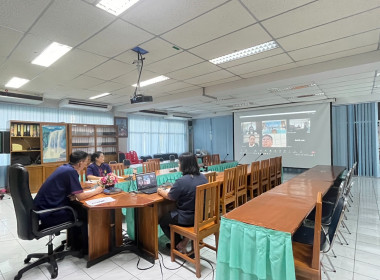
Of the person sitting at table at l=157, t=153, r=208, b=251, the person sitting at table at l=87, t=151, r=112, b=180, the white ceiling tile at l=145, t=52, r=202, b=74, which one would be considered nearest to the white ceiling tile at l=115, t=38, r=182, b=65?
the white ceiling tile at l=145, t=52, r=202, b=74

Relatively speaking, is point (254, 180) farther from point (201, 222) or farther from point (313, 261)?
point (313, 261)

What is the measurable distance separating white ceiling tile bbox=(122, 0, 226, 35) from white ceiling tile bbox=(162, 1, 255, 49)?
0.35ft

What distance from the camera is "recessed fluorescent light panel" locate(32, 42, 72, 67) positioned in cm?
291

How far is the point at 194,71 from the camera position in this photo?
13.3 ft

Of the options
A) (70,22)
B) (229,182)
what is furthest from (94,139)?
(229,182)

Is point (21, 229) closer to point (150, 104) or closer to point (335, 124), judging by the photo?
point (150, 104)

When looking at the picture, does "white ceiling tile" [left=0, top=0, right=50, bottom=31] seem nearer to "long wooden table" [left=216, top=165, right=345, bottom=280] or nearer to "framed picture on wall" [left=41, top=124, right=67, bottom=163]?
"long wooden table" [left=216, top=165, right=345, bottom=280]

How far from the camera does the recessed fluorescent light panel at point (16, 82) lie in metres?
4.33

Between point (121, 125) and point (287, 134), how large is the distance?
20.5ft

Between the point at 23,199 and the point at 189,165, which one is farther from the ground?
the point at 189,165

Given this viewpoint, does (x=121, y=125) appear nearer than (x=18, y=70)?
No

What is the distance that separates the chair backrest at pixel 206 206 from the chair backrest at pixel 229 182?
0.83 m

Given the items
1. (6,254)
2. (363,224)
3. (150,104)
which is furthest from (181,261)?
(150,104)

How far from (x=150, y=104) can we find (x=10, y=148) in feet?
13.0
